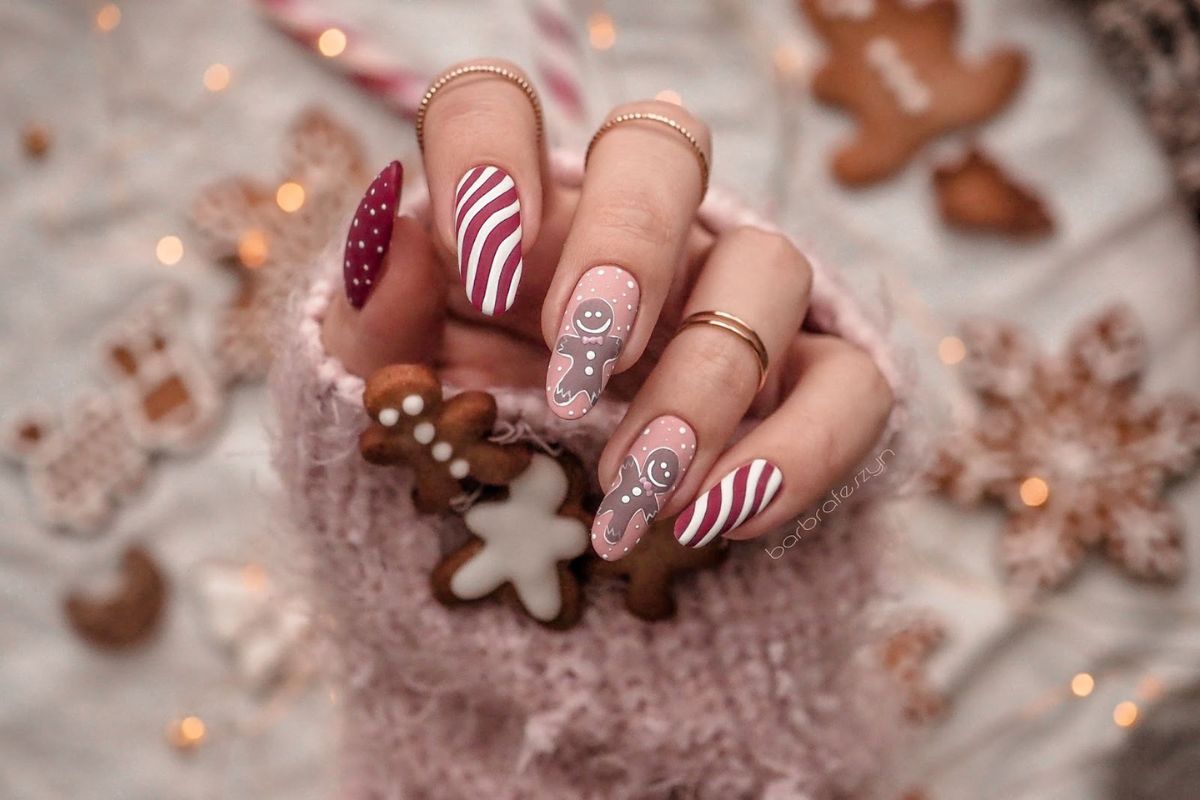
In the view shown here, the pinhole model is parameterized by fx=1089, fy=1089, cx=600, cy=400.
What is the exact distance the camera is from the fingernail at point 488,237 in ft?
1.44

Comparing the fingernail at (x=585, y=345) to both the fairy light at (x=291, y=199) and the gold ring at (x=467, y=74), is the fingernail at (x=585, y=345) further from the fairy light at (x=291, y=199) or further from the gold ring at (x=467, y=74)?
the fairy light at (x=291, y=199)

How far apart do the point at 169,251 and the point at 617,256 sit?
651 mm

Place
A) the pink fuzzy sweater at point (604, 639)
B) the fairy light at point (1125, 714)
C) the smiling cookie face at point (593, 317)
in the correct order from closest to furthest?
the smiling cookie face at point (593, 317), the pink fuzzy sweater at point (604, 639), the fairy light at point (1125, 714)

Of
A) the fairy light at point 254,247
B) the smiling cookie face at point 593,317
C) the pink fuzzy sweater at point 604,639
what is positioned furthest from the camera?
the fairy light at point 254,247

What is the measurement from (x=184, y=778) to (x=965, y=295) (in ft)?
2.48

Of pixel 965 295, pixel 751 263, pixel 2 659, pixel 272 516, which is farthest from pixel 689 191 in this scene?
pixel 2 659

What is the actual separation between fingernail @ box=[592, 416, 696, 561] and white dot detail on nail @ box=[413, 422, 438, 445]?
0.08m

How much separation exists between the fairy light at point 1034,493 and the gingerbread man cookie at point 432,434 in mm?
528

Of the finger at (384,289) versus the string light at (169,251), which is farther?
the string light at (169,251)

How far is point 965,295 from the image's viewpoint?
92 cm

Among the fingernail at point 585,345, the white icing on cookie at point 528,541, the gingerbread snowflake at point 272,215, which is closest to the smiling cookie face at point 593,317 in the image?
the fingernail at point 585,345

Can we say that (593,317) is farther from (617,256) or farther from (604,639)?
(604,639)

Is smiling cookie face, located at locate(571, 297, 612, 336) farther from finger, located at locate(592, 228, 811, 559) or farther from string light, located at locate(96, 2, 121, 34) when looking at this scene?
string light, located at locate(96, 2, 121, 34)

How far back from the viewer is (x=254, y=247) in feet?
3.06
